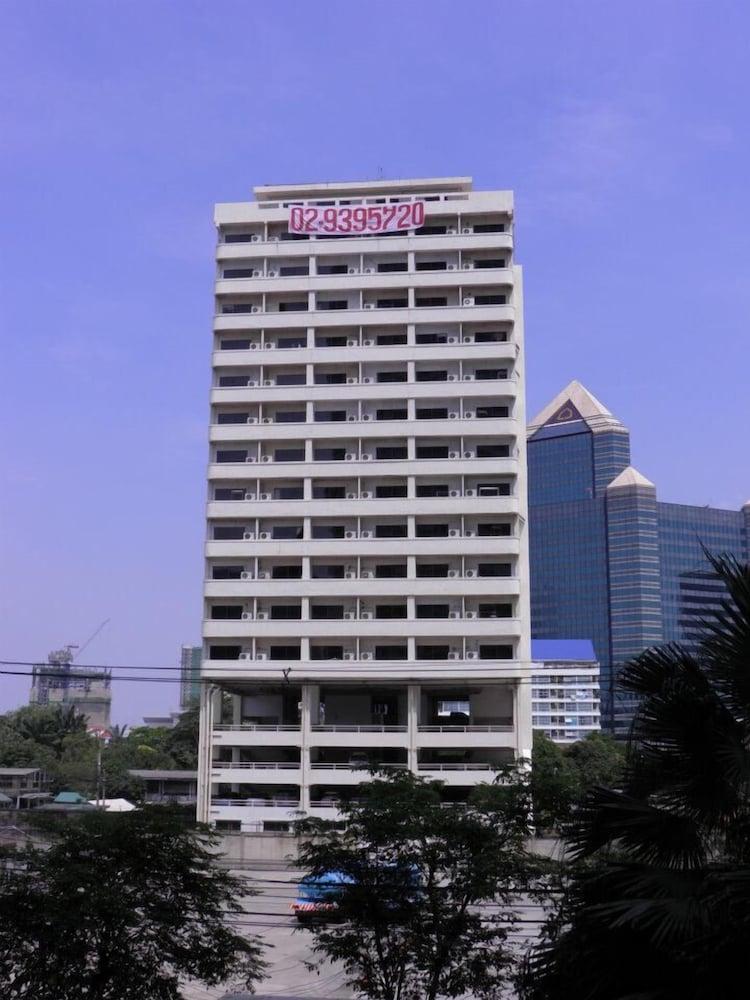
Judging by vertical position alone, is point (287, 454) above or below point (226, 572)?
above

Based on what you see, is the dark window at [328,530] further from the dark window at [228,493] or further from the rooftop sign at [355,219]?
the rooftop sign at [355,219]

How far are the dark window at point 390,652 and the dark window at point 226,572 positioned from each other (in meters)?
9.23

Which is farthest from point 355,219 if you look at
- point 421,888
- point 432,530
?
point 421,888

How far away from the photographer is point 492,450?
66.8 m

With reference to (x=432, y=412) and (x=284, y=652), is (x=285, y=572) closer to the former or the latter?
(x=284, y=652)

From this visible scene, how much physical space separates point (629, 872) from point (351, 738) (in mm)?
53880

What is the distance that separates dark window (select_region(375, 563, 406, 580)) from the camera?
65.2m

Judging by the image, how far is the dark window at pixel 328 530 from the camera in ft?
218

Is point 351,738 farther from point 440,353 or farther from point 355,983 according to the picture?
point 355,983

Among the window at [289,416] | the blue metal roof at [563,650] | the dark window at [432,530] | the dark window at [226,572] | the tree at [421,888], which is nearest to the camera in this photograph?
the tree at [421,888]

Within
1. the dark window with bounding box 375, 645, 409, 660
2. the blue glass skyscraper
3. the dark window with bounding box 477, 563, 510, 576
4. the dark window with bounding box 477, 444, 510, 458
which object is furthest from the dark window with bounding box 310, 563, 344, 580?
the blue glass skyscraper

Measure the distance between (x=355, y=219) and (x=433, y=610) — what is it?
2441 centimetres

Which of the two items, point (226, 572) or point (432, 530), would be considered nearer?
point (432, 530)

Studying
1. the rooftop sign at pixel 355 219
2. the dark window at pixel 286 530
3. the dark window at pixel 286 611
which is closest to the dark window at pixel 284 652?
the dark window at pixel 286 611
